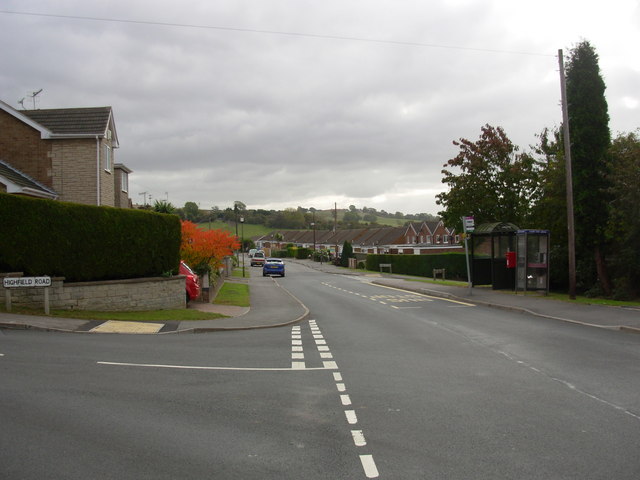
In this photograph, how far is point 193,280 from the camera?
71.0 feet

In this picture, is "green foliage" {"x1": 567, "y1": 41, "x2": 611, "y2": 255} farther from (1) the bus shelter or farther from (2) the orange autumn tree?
(2) the orange autumn tree

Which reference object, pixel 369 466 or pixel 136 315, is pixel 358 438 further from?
pixel 136 315

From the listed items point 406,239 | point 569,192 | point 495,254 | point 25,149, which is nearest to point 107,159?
point 25,149

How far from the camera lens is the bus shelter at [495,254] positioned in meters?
24.7

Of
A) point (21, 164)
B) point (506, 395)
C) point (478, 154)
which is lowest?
point (506, 395)

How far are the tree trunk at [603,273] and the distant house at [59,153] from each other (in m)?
21.9

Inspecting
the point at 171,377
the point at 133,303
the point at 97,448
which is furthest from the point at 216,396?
the point at 133,303

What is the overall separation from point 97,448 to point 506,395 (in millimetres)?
5266

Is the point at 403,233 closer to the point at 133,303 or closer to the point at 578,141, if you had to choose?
the point at 578,141

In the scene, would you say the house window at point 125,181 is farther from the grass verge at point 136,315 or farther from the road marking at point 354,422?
the road marking at point 354,422

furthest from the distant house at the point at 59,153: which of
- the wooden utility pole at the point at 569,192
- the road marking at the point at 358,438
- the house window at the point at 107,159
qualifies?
the road marking at the point at 358,438

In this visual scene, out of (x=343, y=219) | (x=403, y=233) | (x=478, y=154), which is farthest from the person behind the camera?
(x=343, y=219)

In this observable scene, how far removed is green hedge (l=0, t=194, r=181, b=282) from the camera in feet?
47.1

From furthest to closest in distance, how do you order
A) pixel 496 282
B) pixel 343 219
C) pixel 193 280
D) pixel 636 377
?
pixel 343 219, pixel 496 282, pixel 193 280, pixel 636 377
